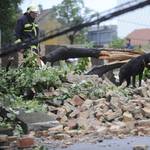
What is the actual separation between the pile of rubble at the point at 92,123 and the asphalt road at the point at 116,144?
0.10m

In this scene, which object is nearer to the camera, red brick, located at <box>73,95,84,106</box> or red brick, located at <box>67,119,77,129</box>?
red brick, located at <box>67,119,77,129</box>

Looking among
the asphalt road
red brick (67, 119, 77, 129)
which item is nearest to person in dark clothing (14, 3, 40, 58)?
red brick (67, 119, 77, 129)

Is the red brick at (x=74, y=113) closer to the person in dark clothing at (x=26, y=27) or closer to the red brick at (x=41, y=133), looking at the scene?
the red brick at (x=41, y=133)

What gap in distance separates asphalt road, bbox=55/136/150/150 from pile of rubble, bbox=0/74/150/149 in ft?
0.33

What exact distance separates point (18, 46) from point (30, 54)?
3.65m

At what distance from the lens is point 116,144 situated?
3.29 metres

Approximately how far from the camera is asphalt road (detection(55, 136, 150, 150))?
10.4ft

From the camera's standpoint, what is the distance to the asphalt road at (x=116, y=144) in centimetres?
317

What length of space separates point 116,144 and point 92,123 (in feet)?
2.76

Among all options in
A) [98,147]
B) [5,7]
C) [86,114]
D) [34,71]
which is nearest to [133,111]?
[86,114]

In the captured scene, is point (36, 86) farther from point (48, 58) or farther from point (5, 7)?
point (5, 7)

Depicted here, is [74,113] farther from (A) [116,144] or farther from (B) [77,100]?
(A) [116,144]

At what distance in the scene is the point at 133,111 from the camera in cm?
459

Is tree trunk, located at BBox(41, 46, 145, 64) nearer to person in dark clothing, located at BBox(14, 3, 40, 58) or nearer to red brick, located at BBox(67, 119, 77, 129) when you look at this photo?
person in dark clothing, located at BBox(14, 3, 40, 58)
